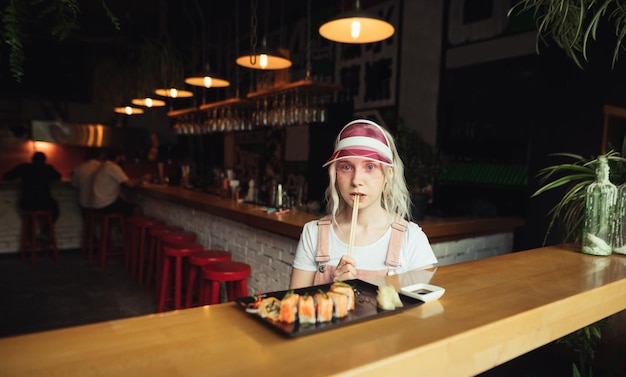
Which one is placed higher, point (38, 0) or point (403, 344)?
point (38, 0)

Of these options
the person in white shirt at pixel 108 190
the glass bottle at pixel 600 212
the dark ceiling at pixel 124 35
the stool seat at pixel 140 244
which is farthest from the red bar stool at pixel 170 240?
the glass bottle at pixel 600 212

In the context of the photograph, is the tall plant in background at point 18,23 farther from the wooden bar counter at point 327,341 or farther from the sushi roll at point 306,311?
the sushi roll at point 306,311

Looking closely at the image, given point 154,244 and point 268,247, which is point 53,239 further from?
point 268,247

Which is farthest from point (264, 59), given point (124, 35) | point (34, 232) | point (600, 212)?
point (34, 232)

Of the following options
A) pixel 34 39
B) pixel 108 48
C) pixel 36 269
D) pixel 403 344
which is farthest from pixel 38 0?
pixel 34 39

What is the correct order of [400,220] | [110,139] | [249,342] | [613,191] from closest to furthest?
1. [249,342]
2. [400,220]
3. [613,191]
4. [110,139]

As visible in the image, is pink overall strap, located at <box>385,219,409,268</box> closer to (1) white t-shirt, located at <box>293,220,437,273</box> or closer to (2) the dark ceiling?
(1) white t-shirt, located at <box>293,220,437,273</box>

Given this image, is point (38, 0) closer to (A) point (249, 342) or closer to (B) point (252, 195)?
(A) point (249, 342)

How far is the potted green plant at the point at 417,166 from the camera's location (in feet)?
11.4

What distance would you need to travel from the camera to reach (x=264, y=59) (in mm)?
3795

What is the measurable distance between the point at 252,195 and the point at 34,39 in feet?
21.4

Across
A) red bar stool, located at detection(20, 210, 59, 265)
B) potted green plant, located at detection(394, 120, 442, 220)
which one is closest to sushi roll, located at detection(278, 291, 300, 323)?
potted green plant, located at detection(394, 120, 442, 220)

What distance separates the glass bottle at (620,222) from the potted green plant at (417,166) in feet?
4.79

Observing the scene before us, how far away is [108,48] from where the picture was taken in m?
8.18
